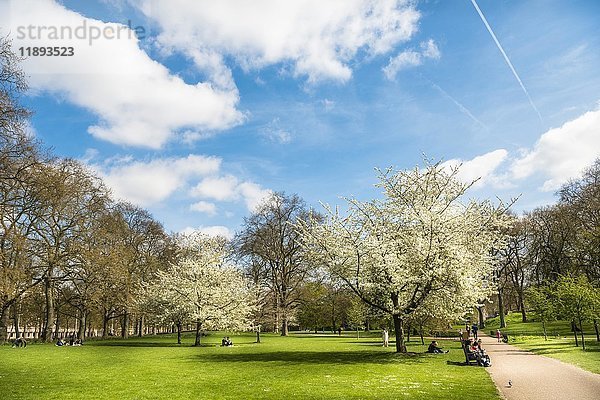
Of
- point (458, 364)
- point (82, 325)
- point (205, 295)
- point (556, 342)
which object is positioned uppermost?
point (205, 295)

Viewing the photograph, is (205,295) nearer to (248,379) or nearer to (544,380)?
(248,379)

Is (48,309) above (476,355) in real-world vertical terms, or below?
above

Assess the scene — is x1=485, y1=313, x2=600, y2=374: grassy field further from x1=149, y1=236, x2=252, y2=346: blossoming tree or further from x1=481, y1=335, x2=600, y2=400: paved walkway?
x1=149, y1=236, x2=252, y2=346: blossoming tree

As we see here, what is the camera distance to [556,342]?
36938 mm

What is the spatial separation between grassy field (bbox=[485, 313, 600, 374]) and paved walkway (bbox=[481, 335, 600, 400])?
139cm

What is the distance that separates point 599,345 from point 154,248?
47.2 meters

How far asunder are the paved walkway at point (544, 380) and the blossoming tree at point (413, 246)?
4.58 metres

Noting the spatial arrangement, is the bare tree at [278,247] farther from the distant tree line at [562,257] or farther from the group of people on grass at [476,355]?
the group of people on grass at [476,355]

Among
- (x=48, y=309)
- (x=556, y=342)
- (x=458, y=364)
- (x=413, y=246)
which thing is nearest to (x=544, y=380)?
(x=458, y=364)

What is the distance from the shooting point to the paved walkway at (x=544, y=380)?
1339 centimetres

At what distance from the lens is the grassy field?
76.9ft

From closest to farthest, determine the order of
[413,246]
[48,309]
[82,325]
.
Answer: [413,246], [48,309], [82,325]

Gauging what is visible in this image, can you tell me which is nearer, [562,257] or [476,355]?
[476,355]

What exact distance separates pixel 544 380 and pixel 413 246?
32.4 ft
